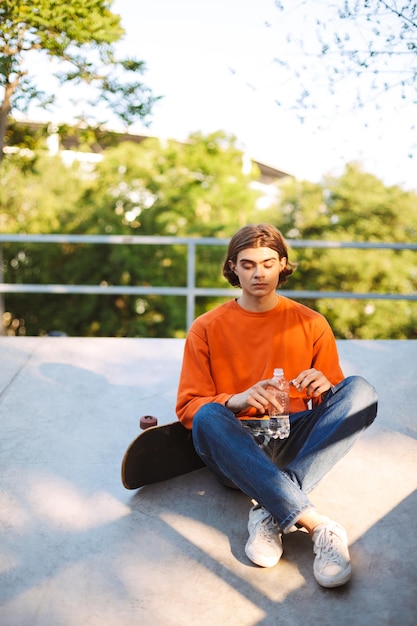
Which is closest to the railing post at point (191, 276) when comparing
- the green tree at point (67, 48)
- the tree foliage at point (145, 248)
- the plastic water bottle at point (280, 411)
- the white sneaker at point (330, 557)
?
the green tree at point (67, 48)

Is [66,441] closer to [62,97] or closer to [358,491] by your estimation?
[358,491]

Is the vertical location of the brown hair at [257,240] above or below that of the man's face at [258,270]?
above

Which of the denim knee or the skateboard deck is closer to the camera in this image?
the denim knee

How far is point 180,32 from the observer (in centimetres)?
1143

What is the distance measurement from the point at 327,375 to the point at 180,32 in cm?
1004

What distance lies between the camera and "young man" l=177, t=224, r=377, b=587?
2.25 metres

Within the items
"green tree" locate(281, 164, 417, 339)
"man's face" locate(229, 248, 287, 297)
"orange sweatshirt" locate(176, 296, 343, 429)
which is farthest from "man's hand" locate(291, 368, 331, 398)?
"green tree" locate(281, 164, 417, 339)

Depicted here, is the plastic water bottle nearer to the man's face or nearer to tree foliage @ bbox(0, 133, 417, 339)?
the man's face

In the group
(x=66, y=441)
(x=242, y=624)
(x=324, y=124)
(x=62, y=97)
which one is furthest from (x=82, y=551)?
(x=62, y=97)

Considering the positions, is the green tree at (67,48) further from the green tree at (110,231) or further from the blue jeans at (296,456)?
the green tree at (110,231)

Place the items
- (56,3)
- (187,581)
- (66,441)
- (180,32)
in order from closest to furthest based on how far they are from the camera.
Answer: (187,581) → (66,441) → (56,3) → (180,32)

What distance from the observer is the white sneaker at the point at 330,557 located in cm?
217

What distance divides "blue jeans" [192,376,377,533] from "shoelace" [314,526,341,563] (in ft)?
0.30

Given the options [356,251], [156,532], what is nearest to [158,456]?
[156,532]
